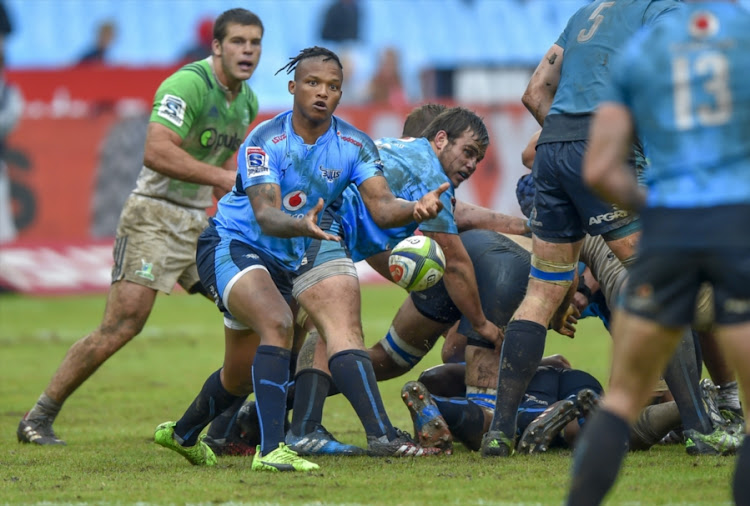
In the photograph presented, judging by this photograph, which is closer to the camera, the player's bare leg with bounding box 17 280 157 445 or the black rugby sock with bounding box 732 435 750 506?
the black rugby sock with bounding box 732 435 750 506

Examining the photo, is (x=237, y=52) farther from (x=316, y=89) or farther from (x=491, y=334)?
(x=491, y=334)

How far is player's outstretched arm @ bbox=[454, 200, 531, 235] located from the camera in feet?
24.9

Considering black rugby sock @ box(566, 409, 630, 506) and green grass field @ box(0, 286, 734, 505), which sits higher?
black rugby sock @ box(566, 409, 630, 506)

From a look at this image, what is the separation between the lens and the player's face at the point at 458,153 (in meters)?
7.00

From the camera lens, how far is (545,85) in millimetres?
6457

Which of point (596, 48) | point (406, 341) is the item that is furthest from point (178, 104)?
point (596, 48)

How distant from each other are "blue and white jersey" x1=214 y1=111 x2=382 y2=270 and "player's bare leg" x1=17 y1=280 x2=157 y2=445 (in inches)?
Answer: 60.0

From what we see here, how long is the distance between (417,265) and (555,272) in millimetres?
734

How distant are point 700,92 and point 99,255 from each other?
14.8 metres

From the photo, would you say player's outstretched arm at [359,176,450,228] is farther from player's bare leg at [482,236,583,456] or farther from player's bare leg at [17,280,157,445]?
player's bare leg at [17,280,157,445]

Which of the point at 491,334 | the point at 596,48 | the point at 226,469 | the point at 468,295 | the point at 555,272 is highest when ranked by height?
the point at 596,48

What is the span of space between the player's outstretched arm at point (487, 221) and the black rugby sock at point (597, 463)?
3.87 m

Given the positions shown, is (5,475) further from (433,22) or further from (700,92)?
(433,22)

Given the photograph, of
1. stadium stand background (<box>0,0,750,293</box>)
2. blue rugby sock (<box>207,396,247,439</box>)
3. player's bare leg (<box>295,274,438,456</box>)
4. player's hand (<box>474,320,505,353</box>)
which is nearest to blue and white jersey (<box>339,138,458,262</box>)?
player's hand (<box>474,320,505,353</box>)
